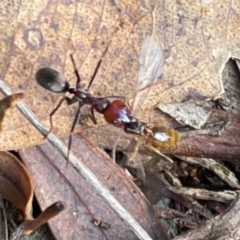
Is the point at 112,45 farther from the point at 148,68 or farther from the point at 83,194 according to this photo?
the point at 83,194

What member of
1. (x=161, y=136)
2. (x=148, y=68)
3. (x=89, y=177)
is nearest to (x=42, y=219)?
(x=89, y=177)

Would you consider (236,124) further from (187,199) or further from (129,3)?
(129,3)

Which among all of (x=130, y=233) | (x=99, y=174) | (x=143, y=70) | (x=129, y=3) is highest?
(x=129, y=3)

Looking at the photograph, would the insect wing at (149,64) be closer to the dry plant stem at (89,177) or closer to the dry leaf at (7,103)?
the dry plant stem at (89,177)

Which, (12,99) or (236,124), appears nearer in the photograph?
(12,99)

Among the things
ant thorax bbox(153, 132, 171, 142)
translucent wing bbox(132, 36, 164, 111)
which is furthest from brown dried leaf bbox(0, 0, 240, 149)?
ant thorax bbox(153, 132, 171, 142)

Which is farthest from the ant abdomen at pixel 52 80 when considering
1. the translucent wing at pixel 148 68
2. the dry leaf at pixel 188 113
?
the dry leaf at pixel 188 113

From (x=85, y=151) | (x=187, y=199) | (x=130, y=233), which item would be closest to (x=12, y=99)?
(x=85, y=151)

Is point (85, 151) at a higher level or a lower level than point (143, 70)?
lower
